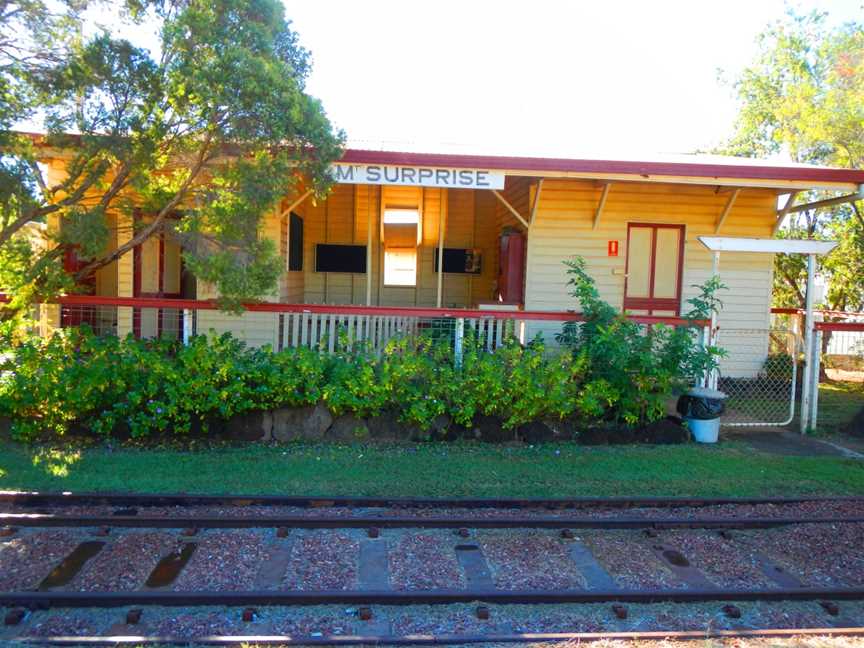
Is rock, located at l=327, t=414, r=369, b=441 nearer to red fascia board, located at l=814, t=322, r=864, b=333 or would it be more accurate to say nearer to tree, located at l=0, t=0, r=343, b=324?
tree, located at l=0, t=0, r=343, b=324

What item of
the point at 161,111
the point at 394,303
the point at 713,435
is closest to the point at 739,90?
the point at 394,303

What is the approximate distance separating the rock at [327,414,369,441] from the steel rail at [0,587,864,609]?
12.5 feet

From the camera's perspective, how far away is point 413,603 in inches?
178

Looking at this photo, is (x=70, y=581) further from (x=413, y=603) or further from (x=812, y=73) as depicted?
(x=812, y=73)

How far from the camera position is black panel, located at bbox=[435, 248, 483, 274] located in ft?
47.5

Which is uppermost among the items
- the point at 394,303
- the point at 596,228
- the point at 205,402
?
the point at 596,228

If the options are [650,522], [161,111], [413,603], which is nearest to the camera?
[413,603]

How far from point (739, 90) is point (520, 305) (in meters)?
13.3

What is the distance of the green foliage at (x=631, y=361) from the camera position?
849cm

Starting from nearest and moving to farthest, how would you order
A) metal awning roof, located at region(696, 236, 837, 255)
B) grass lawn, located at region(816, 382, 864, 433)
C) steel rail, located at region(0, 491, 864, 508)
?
steel rail, located at region(0, 491, 864, 508) < metal awning roof, located at region(696, 236, 837, 255) < grass lawn, located at region(816, 382, 864, 433)

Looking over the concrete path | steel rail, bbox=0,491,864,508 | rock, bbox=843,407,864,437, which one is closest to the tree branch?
steel rail, bbox=0,491,864,508

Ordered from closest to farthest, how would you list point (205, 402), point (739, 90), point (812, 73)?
1. point (205, 402)
2. point (812, 73)
3. point (739, 90)

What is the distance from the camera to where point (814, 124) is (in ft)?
44.7

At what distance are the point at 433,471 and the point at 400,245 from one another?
7.42 meters
